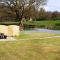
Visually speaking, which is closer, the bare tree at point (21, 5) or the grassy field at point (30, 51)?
the grassy field at point (30, 51)

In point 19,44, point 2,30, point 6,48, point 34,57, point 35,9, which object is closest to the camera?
point 34,57

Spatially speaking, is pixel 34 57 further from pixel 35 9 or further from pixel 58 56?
pixel 35 9

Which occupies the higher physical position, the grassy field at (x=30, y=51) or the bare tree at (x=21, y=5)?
the bare tree at (x=21, y=5)

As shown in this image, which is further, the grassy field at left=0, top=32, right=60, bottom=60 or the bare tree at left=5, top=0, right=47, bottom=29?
the bare tree at left=5, top=0, right=47, bottom=29

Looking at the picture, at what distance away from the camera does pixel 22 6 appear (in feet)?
143

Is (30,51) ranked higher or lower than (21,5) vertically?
lower

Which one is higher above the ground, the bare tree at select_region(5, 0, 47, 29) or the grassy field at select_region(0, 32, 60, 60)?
the bare tree at select_region(5, 0, 47, 29)

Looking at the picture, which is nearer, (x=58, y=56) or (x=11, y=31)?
(x=58, y=56)

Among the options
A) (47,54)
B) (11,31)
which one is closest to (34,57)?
(47,54)

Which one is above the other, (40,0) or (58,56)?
(40,0)

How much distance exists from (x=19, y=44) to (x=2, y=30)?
6.23 metres

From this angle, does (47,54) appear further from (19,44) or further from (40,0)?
(40,0)

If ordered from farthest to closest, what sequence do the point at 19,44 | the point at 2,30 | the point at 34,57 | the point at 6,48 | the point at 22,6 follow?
the point at 22,6, the point at 2,30, the point at 19,44, the point at 6,48, the point at 34,57

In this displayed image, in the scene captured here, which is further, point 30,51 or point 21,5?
point 21,5
